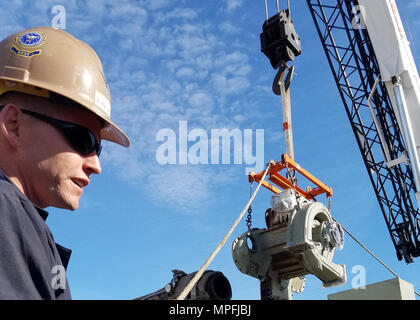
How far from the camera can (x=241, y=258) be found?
29.9 feet

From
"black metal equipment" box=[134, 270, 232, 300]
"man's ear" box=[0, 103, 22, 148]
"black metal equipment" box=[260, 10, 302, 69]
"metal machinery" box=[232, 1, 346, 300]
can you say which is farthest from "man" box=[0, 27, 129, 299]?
"black metal equipment" box=[260, 10, 302, 69]

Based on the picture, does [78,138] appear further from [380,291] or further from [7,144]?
[380,291]

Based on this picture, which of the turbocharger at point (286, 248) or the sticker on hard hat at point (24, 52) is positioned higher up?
the turbocharger at point (286, 248)

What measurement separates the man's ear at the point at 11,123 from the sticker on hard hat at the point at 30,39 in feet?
1.44

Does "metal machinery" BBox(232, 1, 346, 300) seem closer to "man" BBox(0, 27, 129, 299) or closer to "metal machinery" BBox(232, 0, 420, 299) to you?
"metal machinery" BBox(232, 0, 420, 299)

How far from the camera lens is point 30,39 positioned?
8.23ft

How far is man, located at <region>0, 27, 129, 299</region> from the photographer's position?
5.44ft

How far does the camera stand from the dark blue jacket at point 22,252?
157 centimetres

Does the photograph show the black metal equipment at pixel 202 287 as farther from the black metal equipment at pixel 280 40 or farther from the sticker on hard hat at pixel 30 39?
the black metal equipment at pixel 280 40

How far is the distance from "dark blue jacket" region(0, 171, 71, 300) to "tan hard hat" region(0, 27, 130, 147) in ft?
2.09

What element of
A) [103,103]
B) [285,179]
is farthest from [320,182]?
[103,103]

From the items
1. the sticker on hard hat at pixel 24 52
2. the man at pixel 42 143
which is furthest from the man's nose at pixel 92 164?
the sticker on hard hat at pixel 24 52
